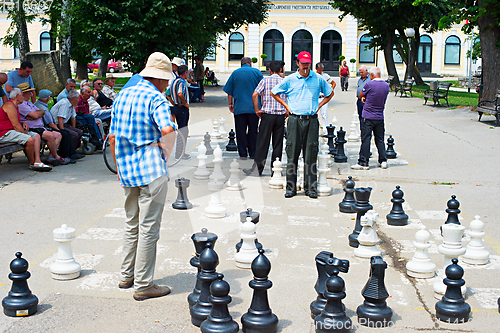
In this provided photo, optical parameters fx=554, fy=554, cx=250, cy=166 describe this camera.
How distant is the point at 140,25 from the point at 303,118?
35.1ft

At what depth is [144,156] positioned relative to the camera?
449cm

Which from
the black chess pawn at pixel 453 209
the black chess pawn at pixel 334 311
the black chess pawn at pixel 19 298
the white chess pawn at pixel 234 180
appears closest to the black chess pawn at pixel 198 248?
the black chess pawn at pixel 334 311

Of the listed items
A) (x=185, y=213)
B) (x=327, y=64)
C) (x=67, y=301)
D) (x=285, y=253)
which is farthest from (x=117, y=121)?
(x=327, y=64)

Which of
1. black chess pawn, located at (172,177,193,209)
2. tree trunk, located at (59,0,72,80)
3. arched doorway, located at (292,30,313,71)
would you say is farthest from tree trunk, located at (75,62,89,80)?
black chess pawn, located at (172,177,193,209)

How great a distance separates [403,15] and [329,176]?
23400 mm

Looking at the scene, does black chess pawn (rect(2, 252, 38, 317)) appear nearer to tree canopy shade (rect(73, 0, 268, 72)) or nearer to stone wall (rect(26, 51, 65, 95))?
tree canopy shade (rect(73, 0, 268, 72))

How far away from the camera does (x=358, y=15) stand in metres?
31.7

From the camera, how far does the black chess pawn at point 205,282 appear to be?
3947 millimetres

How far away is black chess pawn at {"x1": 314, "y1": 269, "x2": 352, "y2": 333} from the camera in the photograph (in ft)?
12.3

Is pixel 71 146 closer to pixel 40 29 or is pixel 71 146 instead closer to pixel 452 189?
pixel 452 189

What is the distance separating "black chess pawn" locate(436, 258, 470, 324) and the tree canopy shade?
48.3 feet

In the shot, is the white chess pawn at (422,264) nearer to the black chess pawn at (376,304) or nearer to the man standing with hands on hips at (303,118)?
the black chess pawn at (376,304)

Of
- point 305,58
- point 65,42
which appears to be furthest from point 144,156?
point 65,42

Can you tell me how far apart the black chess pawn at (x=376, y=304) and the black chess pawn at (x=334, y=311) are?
23 centimetres
